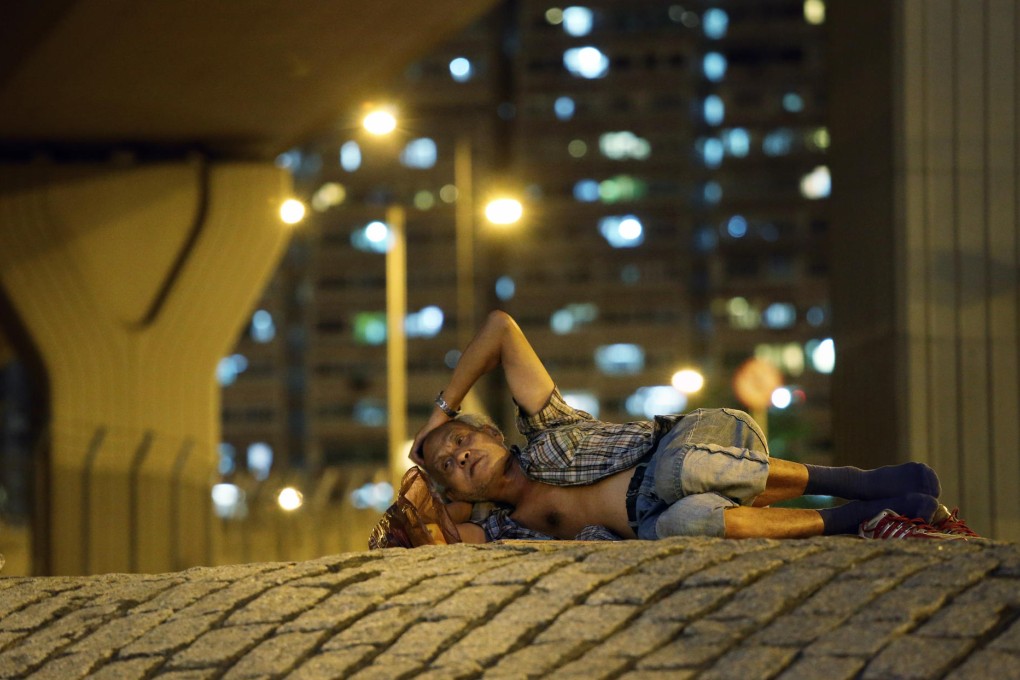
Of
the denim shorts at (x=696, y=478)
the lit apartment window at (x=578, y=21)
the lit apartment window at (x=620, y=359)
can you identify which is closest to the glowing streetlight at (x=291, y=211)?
the denim shorts at (x=696, y=478)

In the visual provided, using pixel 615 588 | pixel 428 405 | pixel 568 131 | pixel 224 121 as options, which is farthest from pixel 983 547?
pixel 568 131

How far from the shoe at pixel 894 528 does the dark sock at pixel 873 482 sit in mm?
181

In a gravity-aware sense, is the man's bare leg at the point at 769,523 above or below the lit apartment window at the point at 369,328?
above

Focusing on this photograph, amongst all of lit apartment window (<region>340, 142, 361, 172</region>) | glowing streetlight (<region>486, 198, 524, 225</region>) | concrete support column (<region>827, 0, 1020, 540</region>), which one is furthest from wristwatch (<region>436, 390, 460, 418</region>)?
lit apartment window (<region>340, 142, 361, 172</region>)

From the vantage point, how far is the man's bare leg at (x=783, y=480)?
5.68 meters

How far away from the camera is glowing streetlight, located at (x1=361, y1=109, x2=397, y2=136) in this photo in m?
18.2

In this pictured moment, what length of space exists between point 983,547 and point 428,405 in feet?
295

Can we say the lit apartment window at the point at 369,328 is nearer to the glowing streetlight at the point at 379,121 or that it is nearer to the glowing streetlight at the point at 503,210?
the glowing streetlight at the point at 503,210

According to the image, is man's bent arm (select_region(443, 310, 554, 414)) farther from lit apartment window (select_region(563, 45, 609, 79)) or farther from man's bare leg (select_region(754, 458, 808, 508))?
lit apartment window (select_region(563, 45, 609, 79))

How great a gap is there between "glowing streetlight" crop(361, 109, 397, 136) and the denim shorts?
12856mm

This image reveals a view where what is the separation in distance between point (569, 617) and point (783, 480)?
1.32 metres

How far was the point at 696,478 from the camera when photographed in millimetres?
5410

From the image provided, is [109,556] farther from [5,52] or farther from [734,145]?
[734,145]

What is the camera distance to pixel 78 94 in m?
17.2
